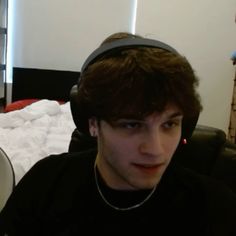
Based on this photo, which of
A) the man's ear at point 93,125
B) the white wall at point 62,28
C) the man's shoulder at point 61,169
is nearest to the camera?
the man's ear at point 93,125

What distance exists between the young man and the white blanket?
875mm

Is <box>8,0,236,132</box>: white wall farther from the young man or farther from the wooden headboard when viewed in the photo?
the young man

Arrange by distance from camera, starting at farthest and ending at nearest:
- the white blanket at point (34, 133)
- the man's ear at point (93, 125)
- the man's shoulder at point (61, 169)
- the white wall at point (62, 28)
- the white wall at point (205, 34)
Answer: the white wall at point (62, 28), the white wall at point (205, 34), the white blanket at point (34, 133), the man's shoulder at point (61, 169), the man's ear at point (93, 125)

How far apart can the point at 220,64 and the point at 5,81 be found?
239cm

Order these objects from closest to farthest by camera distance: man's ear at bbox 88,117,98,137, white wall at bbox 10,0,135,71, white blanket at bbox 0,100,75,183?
man's ear at bbox 88,117,98,137, white blanket at bbox 0,100,75,183, white wall at bbox 10,0,135,71

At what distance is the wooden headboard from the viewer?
3.91m

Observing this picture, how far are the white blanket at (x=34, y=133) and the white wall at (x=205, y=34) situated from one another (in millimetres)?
1295

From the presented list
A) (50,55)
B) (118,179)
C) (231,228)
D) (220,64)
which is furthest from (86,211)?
(50,55)

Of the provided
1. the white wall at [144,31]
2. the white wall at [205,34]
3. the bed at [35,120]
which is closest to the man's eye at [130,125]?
the bed at [35,120]

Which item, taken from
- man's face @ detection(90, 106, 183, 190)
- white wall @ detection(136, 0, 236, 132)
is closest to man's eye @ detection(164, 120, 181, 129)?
man's face @ detection(90, 106, 183, 190)

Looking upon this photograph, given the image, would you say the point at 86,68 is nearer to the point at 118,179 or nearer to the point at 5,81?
the point at 118,179

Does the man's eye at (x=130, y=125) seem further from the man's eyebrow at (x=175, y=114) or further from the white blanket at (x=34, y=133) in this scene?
the white blanket at (x=34, y=133)

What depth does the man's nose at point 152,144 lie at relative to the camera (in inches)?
28.0

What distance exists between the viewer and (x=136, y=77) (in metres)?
0.70
